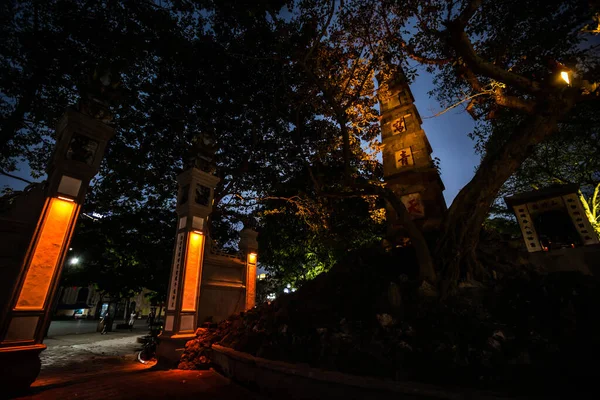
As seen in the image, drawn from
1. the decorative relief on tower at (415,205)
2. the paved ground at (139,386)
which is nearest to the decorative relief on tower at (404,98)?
the decorative relief on tower at (415,205)

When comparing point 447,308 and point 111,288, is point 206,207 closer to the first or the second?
point 447,308

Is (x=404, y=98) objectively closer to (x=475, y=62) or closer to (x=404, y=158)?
(x=404, y=158)

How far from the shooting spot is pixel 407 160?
9703 mm

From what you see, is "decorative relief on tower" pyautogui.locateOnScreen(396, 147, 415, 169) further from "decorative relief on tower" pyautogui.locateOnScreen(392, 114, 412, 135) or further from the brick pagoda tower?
"decorative relief on tower" pyautogui.locateOnScreen(392, 114, 412, 135)

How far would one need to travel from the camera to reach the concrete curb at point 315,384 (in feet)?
10.0

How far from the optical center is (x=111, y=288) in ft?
41.7

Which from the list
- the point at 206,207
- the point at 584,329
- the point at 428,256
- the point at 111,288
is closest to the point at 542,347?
the point at 584,329

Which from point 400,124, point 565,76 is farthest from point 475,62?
point 400,124

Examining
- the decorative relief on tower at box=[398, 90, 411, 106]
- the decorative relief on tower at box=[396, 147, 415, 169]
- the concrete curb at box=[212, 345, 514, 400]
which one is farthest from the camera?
the decorative relief on tower at box=[398, 90, 411, 106]

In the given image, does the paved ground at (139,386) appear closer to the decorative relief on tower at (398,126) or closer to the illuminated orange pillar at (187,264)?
the illuminated orange pillar at (187,264)

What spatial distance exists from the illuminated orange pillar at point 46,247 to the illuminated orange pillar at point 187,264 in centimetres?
269

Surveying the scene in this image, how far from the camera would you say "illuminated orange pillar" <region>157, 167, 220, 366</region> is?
7.38 metres

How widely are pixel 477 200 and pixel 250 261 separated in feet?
25.8

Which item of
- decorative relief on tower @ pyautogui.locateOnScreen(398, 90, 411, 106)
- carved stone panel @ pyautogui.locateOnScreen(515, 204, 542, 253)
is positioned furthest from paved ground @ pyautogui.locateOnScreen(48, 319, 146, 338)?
carved stone panel @ pyautogui.locateOnScreen(515, 204, 542, 253)
